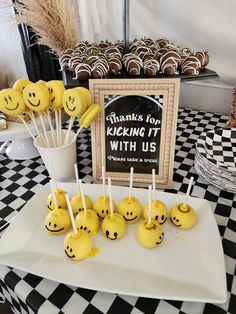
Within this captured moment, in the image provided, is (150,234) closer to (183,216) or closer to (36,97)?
(183,216)

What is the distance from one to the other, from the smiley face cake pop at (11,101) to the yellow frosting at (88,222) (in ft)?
1.13

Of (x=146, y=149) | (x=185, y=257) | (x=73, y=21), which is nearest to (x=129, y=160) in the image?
(x=146, y=149)

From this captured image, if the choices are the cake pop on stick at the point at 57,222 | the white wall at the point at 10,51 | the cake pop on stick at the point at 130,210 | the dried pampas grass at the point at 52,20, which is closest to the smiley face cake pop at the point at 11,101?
the cake pop on stick at the point at 57,222

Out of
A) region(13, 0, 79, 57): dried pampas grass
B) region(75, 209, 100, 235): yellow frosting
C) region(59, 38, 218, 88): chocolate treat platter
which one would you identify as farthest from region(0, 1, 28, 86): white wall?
region(75, 209, 100, 235): yellow frosting

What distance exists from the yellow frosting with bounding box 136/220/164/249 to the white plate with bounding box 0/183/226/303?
0.07ft

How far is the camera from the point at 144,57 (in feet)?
3.46

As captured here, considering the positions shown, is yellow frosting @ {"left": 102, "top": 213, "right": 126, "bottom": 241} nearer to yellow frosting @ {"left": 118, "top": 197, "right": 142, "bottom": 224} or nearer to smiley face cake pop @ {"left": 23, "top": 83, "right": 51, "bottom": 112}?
yellow frosting @ {"left": 118, "top": 197, "right": 142, "bottom": 224}

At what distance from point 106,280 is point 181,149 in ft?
2.20

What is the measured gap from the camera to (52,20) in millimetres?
1204

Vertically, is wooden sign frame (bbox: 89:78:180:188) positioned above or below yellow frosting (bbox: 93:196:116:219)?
above

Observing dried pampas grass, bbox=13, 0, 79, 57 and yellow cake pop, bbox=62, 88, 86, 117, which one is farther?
dried pampas grass, bbox=13, 0, 79, 57

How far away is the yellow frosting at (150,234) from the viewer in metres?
0.60

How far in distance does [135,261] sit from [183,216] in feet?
0.53

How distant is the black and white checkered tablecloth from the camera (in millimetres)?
543
